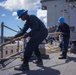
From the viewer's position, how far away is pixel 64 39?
773 centimetres

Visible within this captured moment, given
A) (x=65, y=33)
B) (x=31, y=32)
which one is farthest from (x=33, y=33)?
(x=65, y=33)

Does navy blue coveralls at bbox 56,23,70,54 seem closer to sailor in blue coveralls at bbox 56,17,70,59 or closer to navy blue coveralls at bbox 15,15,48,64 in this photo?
sailor in blue coveralls at bbox 56,17,70,59

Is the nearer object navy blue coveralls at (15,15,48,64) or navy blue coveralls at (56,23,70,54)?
navy blue coveralls at (15,15,48,64)

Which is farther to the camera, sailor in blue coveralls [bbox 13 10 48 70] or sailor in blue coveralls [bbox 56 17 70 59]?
sailor in blue coveralls [bbox 56 17 70 59]

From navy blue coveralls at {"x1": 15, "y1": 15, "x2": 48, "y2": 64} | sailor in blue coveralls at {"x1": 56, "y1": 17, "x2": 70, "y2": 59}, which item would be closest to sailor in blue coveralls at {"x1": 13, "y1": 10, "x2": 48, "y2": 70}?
navy blue coveralls at {"x1": 15, "y1": 15, "x2": 48, "y2": 64}

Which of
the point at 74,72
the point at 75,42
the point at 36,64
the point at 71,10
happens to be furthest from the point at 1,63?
the point at 71,10

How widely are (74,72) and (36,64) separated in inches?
63.4

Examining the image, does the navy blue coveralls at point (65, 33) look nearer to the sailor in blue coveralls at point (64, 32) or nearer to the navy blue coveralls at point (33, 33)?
the sailor in blue coveralls at point (64, 32)

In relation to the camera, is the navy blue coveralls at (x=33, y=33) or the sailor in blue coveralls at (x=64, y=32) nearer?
the navy blue coveralls at (x=33, y=33)

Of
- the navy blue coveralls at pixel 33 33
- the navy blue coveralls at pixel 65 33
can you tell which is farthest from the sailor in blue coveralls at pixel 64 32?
the navy blue coveralls at pixel 33 33

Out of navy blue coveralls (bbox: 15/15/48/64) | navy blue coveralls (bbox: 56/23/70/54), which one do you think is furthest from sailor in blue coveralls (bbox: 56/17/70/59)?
navy blue coveralls (bbox: 15/15/48/64)

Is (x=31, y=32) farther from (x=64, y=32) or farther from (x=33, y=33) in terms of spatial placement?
(x=64, y=32)

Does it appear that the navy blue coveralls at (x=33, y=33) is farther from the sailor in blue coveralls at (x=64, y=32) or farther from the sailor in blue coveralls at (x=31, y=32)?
the sailor in blue coveralls at (x=64, y=32)

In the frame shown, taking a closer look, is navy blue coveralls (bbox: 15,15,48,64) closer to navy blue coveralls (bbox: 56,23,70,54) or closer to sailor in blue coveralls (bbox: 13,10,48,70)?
sailor in blue coveralls (bbox: 13,10,48,70)
